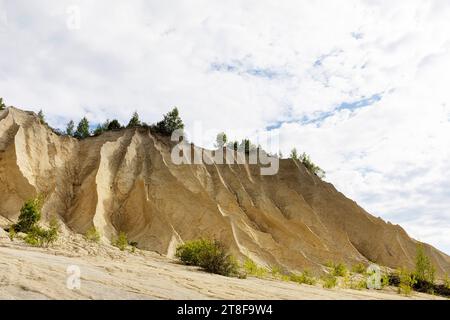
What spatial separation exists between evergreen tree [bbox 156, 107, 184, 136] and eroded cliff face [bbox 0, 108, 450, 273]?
4.30 m

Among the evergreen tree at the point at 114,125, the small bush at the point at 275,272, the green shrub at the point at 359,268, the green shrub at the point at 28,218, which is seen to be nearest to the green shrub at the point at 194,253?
the small bush at the point at 275,272

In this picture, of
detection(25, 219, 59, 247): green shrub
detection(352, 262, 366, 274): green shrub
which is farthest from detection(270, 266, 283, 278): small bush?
detection(25, 219, 59, 247): green shrub

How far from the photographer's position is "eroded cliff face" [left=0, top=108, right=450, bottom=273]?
2678cm

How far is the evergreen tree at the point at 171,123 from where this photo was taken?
43147mm

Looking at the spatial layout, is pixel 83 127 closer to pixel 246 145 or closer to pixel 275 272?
pixel 246 145

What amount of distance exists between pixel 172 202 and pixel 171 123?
1563 centimetres

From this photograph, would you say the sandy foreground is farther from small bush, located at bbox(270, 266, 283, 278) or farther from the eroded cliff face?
the eroded cliff face

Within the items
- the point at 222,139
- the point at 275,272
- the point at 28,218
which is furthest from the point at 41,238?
the point at 222,139

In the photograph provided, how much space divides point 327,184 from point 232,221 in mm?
18285

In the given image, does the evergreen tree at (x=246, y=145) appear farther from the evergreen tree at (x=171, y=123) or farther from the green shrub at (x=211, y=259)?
the green shrub at (x=211, y=259)

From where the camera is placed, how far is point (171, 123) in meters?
Answer: 43.8

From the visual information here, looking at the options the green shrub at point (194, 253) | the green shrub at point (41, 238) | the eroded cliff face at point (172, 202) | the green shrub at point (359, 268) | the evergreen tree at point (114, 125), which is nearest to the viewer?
the green shrub at point (41, 238)

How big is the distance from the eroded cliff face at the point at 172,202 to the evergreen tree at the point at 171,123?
4302mm

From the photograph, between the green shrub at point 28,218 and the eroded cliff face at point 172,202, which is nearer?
the green shrub at point 28,218
